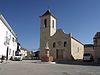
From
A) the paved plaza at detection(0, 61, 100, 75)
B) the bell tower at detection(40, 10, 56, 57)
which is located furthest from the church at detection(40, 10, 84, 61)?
the paved plaza at detection(0, 61, 100, 75)

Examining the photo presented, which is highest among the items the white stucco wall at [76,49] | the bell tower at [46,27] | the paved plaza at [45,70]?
the bell tower at [46,27]

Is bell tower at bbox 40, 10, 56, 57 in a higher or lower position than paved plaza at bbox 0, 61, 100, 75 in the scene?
higher

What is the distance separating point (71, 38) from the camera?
5197 cm

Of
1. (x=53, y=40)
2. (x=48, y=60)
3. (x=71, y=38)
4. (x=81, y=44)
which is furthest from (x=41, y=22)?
(x=48, y=60)

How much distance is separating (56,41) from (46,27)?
5.07 m

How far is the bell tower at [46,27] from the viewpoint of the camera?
55075 millimetres

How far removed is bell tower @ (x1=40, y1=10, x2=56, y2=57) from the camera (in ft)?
181

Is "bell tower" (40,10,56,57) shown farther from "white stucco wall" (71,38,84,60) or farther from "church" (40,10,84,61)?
"white stucco wall" (71,38,84,60)

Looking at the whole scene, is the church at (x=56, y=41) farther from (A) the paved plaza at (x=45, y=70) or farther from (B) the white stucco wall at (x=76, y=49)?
(A) the paved plaza at (x=45, y=70)

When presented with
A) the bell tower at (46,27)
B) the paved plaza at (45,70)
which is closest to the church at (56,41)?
the bell tower at (46,27)

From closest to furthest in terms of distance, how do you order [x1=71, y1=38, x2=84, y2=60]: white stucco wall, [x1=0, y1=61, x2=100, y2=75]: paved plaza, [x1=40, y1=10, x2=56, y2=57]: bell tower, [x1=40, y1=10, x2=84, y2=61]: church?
1. [x1=0, y1=61, x2=100, y2=75]: paved plaza
2. [x1=40, y1=10, x2=84, y2=61]: church
3. [x1=71, y1=38, x2=84, y2=60]: white stucco wall
4. [x1=40, y1=10, x2=56, y2=57]: bell tower

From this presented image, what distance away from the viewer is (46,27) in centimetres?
5597

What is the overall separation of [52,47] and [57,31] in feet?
13.8

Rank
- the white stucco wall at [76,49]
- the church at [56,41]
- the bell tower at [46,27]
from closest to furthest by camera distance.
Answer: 1. the church at [56,41]
2. the white stucco wall at [76,49]
3. the bell tower at [46,27]
